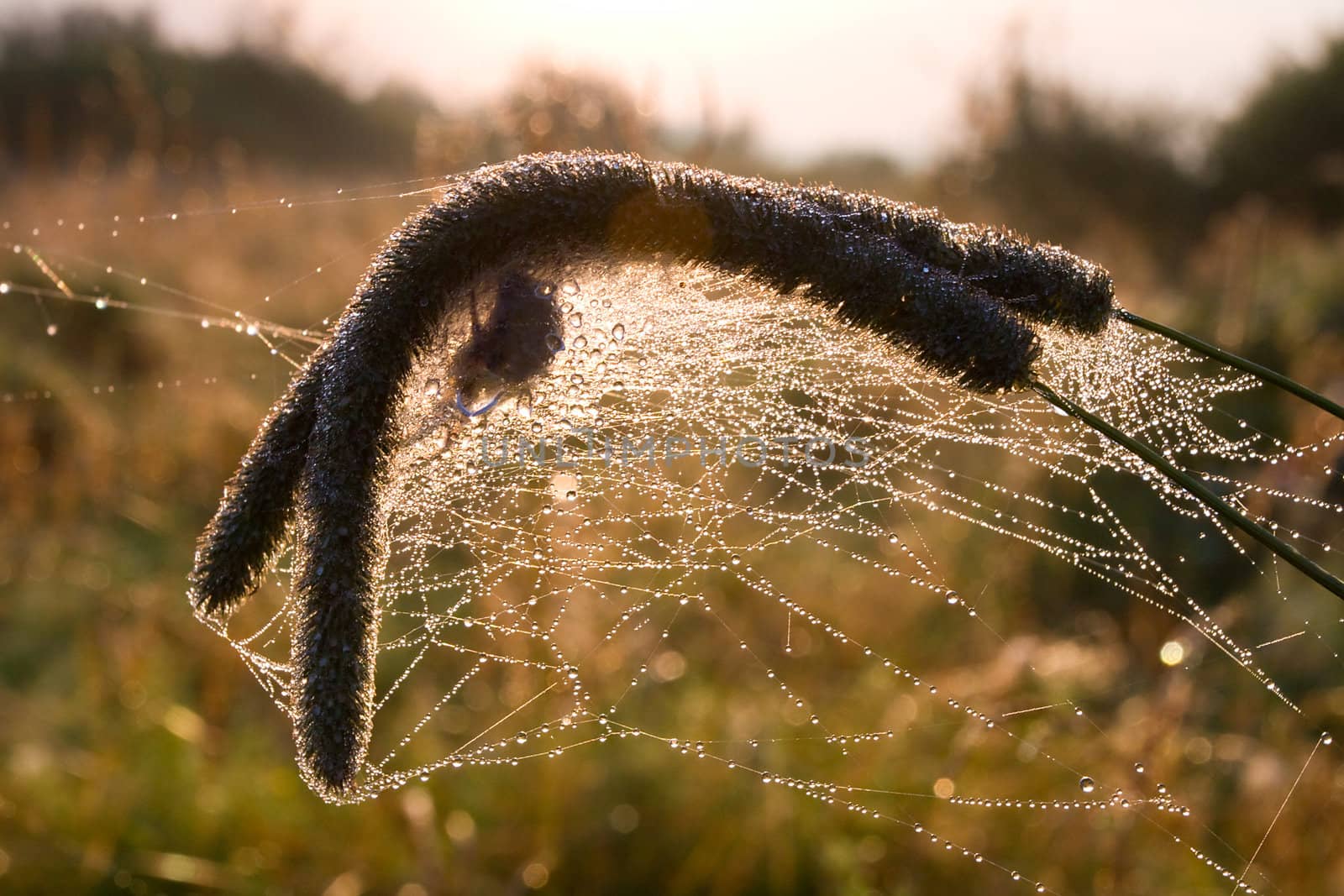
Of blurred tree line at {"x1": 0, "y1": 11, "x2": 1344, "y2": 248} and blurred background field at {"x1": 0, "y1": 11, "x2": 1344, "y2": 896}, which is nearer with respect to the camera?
blurred background field at {"x1": 0, "y1": 11, "x2": 1344, "y2": 896}

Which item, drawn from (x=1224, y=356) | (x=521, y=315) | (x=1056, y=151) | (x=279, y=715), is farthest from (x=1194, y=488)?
(x=1056, y=151)

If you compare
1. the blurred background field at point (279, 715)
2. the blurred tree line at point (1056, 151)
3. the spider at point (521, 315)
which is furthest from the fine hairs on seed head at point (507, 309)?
the blurred tree line at point (1056, 151)

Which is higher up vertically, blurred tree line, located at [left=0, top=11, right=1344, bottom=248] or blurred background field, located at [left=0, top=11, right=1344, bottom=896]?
blurred tree line, located at [left=0, top=11, right=1344, bottom=248]

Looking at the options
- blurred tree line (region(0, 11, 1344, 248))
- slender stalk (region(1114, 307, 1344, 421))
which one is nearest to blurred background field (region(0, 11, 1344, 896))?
slender stalk (region(1114, 307, 1344, 421))

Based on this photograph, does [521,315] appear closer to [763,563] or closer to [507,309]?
[507,309]

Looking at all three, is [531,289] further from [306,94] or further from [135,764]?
[306,94]

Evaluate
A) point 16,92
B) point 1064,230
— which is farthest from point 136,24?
point 1064,230

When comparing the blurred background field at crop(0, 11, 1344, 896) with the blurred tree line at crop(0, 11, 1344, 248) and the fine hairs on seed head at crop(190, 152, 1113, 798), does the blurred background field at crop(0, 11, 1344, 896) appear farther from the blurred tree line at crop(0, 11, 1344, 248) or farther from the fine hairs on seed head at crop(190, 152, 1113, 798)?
the blurred tree line at crop(0, 11, 1344, 248)
